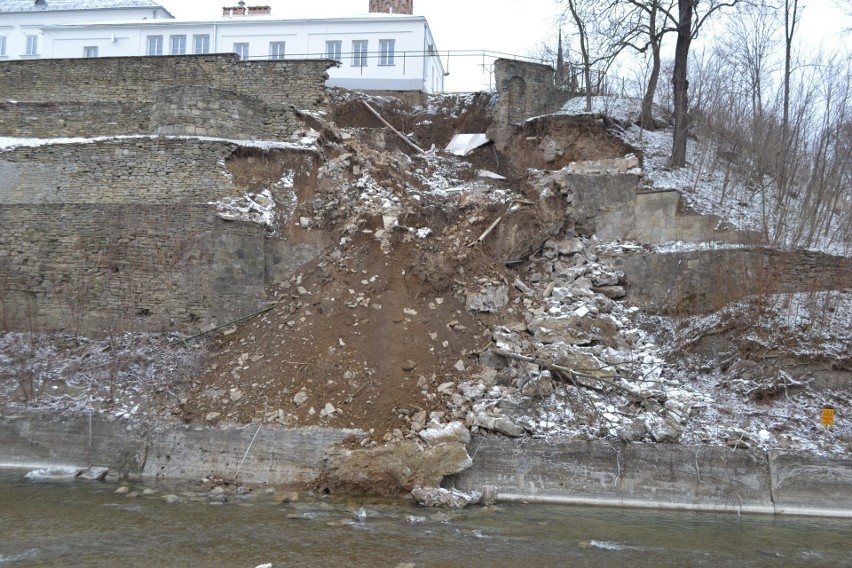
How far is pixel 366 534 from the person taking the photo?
9.09 m

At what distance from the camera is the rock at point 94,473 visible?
1174cm

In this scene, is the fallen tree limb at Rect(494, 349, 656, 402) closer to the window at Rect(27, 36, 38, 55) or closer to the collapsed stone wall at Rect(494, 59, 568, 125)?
the collapsed stone wall at Rect(494, 59, 568, 125)

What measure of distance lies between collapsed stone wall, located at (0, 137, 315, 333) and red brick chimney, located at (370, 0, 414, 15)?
15553 mm

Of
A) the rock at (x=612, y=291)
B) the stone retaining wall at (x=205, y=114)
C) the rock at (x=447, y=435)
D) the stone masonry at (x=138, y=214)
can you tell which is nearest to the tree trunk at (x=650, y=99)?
the rock at (x=612, y=291)

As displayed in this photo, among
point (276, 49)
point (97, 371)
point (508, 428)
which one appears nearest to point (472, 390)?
point (508, 428)

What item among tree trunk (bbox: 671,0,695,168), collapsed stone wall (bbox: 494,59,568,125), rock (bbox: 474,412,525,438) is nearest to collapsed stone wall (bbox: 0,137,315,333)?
rock (bbox: 474,412,525,438)

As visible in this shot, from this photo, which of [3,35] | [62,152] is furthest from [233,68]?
[3,35]

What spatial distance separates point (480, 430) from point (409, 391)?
5.11 feet

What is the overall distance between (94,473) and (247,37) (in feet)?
72.1

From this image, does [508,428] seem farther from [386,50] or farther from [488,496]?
[386,50]

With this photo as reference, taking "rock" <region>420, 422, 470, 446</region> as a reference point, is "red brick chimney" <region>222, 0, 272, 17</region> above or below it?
above

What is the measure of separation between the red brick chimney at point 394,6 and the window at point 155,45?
9.73 m

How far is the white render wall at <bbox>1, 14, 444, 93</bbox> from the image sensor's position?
2625 centimetres

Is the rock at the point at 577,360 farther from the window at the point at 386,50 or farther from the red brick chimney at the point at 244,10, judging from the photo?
the red brick chimney at the point at 244,10
